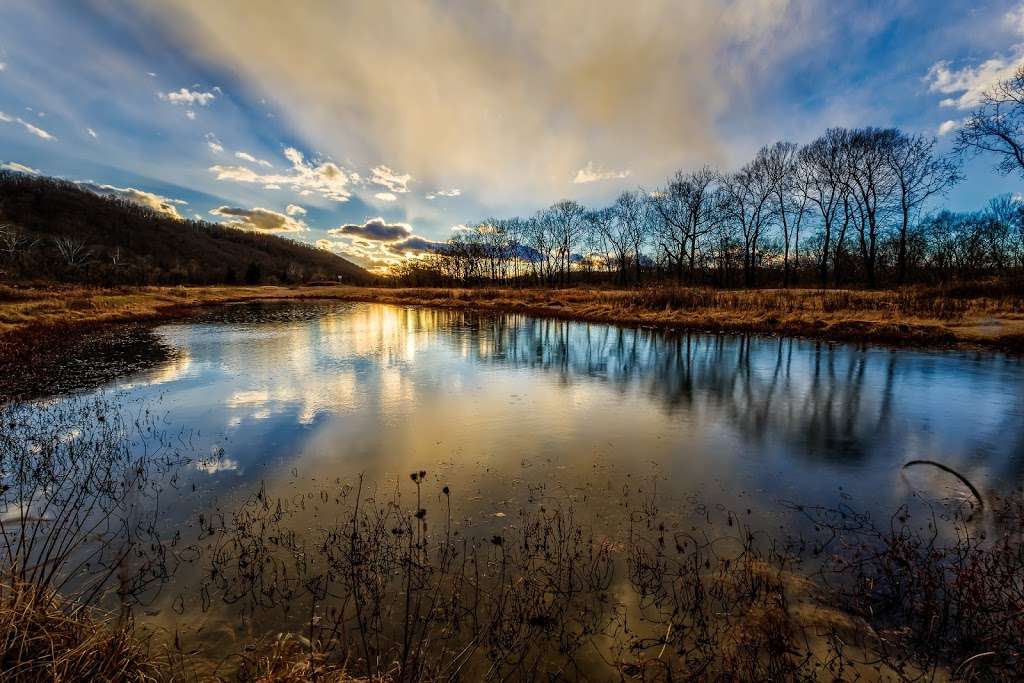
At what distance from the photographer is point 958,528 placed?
491 cm

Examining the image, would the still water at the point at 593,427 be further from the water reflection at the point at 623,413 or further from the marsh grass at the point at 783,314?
the marsh grass at the point at 783,314

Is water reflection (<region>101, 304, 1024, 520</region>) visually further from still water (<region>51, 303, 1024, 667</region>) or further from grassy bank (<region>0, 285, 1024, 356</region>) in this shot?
grassy bank (<region>0, 285, 1024, 356</region>)

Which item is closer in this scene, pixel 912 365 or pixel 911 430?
pixel 911 430

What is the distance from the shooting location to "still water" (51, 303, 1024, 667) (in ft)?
19.6

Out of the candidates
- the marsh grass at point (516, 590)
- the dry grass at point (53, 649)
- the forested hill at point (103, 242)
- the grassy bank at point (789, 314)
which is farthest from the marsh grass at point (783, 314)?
the forested hill at point (103, 242)

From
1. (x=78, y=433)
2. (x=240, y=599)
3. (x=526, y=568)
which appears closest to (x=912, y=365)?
(x=526, y=568)

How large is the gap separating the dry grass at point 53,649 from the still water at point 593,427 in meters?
0.97

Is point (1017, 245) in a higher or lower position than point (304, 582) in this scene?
higher

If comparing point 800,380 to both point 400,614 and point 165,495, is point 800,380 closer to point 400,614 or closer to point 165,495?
point 400,614

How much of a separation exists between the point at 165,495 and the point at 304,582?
130 inches

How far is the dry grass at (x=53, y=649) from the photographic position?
222cm

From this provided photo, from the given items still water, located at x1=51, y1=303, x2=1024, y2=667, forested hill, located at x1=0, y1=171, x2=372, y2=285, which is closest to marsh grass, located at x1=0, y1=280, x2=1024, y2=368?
still water, located at x1=51, y1=303, x2=1024, y2=667

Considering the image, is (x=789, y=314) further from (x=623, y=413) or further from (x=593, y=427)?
A: (x=593, y=427)

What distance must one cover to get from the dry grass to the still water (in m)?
0.97
